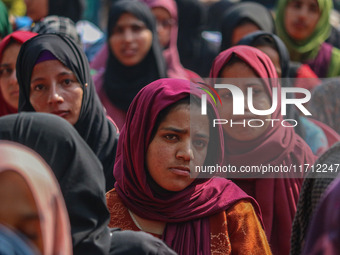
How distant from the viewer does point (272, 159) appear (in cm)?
414

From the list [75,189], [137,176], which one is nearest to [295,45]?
[137,176]

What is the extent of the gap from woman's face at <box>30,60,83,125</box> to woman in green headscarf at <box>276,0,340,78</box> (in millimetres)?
2801

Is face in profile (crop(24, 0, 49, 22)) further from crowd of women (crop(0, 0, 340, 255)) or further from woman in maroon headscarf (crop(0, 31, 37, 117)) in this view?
woman in maroon headscarf (crop(0, 31, 37, 117))

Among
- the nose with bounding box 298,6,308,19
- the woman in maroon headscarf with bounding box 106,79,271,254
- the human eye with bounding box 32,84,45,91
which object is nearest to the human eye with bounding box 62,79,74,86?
the human eye with bounding box 32,84,45,91

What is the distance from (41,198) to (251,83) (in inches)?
89.0

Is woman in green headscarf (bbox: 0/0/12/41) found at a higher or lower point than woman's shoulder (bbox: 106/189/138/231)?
higher

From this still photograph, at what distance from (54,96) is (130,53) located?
2028 mm

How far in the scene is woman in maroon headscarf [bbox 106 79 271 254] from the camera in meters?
3.31

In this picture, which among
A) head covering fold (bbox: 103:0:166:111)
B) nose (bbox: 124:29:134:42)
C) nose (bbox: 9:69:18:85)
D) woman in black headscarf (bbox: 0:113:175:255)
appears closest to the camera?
woman in black headscarf (bbox: 0:113:175:255)

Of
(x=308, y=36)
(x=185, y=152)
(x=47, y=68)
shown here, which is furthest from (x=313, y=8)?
(x=185, y=152)

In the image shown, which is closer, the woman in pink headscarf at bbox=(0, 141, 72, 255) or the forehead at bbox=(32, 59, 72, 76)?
the woman in pink headscarf at bbox=(0, 141, 72, 255)

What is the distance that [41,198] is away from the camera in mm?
2119

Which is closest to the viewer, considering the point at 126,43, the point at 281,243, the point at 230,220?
the point at 230,220

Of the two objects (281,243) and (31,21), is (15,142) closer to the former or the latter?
(281,243)
